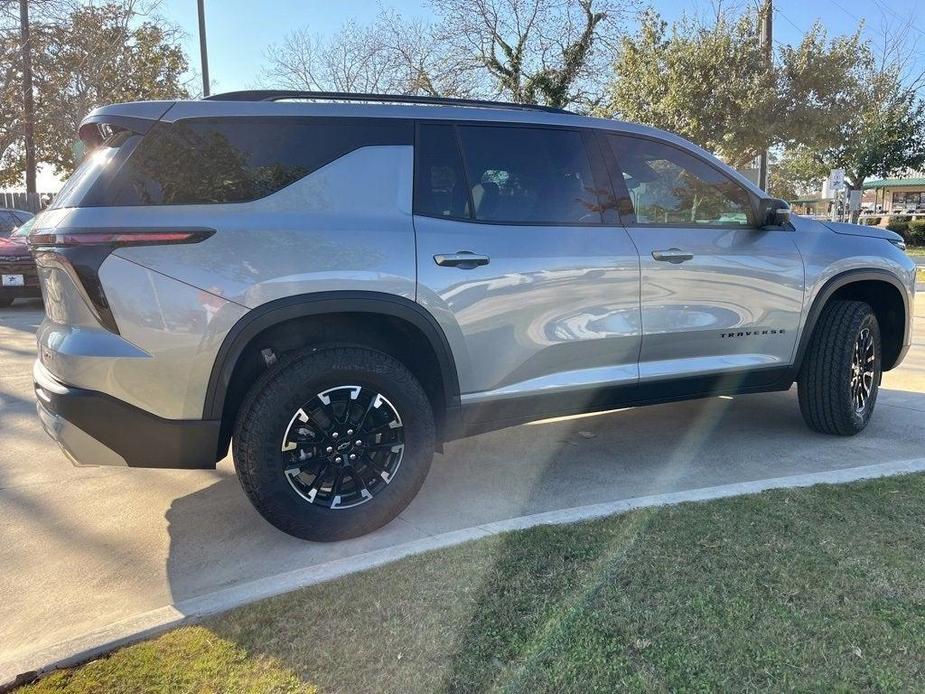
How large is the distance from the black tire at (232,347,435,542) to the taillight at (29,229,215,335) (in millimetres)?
650

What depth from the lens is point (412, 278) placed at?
3.16 metres

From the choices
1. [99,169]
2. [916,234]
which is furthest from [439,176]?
[916,234]

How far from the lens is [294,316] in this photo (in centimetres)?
297

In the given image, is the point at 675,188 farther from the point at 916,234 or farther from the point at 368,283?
the point at 916,234

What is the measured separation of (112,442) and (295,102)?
65.2 inches

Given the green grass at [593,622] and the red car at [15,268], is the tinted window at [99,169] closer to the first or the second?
the green grass at [593,622]

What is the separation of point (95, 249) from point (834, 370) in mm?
4098

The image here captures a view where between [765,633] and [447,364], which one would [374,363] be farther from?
[765,633]

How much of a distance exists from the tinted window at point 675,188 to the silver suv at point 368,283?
0.01m

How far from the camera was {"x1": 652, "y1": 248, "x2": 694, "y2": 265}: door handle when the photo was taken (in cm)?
380

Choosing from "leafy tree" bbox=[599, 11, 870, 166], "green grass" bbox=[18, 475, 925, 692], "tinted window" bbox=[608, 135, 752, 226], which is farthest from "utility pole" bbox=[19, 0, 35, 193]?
"green grass" bbox=[18, 475, 925, 692]

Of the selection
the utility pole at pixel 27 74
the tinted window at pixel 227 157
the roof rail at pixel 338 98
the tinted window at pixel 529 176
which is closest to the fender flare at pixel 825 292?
the tinted window at pixel 529 176

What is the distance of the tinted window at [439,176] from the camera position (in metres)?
3.32

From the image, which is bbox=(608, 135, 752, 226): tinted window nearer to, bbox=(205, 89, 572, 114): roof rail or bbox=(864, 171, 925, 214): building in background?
bbox=(205, 89, 572, 114): roof rail
